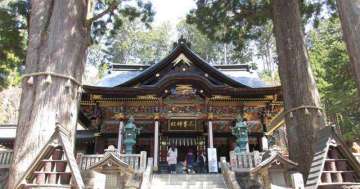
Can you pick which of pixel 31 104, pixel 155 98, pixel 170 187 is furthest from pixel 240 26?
pixel 31 104

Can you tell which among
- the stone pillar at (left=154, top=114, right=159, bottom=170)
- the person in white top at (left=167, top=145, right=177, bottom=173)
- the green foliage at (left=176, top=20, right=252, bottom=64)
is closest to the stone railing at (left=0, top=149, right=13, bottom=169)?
the stone pillar at (left=154, top=114, right=159, bottom=170)

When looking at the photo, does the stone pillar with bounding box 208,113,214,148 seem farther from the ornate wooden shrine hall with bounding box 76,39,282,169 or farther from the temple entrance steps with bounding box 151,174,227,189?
the temple entrance steps with bounding box 151,174,227,189

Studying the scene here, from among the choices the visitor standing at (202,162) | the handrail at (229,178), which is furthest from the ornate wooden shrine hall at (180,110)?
the handrail at (229,178)

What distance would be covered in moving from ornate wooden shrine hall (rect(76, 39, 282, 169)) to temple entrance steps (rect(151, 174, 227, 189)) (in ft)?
10.6

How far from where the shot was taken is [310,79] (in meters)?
6.97

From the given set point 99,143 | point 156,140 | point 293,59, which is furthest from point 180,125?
point 293,59

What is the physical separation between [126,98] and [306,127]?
9072 mm

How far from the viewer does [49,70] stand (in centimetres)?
518

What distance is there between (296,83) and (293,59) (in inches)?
25.2

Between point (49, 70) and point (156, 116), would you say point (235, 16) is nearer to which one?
point (156, 116)

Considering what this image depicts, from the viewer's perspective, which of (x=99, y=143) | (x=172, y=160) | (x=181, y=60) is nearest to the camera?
(x=172, y=160)

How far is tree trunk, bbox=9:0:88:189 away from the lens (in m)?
4.65

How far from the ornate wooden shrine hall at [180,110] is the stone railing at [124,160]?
3246mm

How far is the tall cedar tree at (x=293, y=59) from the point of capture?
641cm
